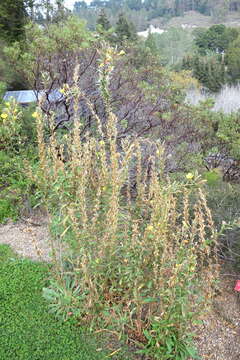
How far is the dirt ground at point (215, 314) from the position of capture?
2346 mm

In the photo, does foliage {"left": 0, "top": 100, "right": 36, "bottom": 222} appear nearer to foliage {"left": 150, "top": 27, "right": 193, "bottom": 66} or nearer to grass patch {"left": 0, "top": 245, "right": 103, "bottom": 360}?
grass patch {"left": 0, "top": 245, "right": 103, "bottom": 360}

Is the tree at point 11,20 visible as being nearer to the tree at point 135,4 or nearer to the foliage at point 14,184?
the foliage at point 14,184

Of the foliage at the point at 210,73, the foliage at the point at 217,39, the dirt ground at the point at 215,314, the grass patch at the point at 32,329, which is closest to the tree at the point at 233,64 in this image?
the foliage at the point at 210,73

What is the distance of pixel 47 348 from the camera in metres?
2.19

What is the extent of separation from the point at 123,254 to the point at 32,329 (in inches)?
32.3

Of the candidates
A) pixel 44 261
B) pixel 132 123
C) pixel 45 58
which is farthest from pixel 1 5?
pixel 44 261

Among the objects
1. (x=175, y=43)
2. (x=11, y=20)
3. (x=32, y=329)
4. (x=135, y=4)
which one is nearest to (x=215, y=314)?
(x=32, y=329)

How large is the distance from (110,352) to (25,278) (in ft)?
3.24

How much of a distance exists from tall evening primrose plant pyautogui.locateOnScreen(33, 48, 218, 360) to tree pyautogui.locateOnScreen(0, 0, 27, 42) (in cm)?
880

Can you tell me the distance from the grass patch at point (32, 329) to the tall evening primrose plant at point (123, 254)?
12 cm

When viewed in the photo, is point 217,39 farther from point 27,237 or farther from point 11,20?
point 27,237

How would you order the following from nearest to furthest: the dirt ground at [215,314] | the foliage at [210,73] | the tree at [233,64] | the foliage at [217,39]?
the dirt ground at [215,314] < the foliage at [210,73] < the tree at [233,64] < the foliage at [217,39]

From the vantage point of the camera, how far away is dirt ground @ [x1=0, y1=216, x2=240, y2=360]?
235cm

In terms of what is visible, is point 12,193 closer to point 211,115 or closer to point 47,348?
point 47,348
